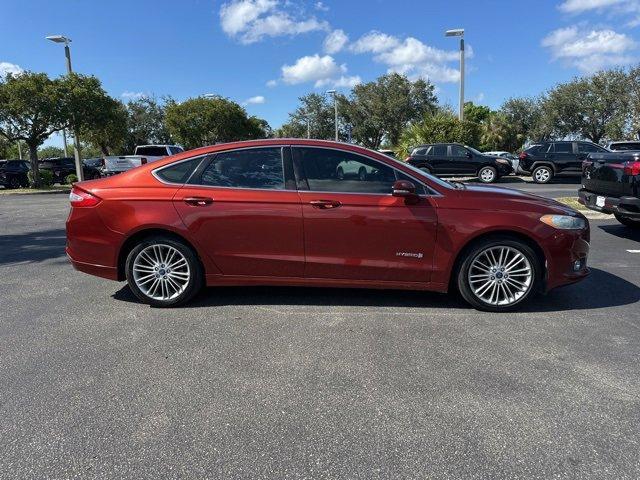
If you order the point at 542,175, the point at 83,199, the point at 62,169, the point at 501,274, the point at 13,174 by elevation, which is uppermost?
the point at 62,169

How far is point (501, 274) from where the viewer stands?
14.8ft

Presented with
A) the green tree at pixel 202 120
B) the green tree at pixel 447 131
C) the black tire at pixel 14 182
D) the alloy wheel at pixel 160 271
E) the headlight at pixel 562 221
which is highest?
the green tree at pixel 202 120

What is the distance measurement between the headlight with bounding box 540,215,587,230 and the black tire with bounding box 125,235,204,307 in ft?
10.7

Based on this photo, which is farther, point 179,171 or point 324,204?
point 179,171

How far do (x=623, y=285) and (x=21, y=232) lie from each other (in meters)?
10.1

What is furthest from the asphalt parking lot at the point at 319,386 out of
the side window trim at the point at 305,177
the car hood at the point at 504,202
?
the side window trim at the point at 305,177

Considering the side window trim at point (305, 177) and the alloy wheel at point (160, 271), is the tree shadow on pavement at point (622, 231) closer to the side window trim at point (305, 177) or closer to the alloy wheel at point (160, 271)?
the side window trim at point (305, 177)

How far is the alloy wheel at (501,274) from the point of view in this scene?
4508 millimetres

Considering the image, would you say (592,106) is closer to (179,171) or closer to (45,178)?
(45,178)

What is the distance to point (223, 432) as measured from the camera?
107 inches

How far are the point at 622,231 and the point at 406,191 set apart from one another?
6473mm

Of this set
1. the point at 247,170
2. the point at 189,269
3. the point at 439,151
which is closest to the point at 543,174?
the point at 439,151

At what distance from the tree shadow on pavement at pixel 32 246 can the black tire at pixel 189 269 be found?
3068 mm

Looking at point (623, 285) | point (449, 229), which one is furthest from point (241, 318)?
point (623, 285)
